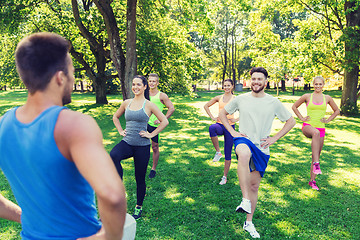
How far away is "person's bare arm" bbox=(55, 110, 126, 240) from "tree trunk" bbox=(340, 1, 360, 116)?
1578 cm

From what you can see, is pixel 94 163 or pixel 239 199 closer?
pixel 94 163

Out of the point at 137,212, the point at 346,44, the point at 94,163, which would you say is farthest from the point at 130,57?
the point at 346,44

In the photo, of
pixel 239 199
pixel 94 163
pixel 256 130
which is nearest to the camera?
pixel 94 163

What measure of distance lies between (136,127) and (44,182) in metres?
3.24

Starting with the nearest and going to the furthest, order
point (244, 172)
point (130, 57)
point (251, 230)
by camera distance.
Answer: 1. point (244, 172)
2. point (251, 230)
3. point (130, 57)

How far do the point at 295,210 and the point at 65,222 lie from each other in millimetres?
4605

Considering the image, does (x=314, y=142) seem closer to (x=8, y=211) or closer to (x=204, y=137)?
(x=204, y=137)

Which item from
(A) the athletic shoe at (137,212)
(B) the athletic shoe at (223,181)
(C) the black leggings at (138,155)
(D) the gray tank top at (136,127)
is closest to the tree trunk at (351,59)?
(B) the athletic shoe at (223,181)

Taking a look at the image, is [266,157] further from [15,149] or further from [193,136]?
[193,136]

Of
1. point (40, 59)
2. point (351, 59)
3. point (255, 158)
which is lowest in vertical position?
point (255, 158)

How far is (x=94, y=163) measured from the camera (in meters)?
1.10

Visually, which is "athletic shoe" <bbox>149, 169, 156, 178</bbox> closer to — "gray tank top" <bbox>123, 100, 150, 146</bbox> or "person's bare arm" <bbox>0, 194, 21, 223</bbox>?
"gray tank top" <bbox>123, 100, 150, 146</bbox>

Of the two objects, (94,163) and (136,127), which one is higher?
(94,163)

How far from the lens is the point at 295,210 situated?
4801mm
